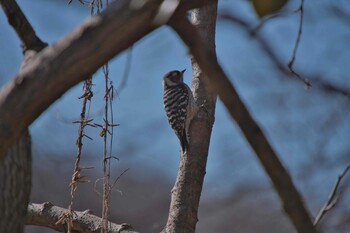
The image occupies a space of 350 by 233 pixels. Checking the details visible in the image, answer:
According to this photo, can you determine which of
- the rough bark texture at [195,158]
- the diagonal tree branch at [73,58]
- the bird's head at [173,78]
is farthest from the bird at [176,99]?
the diagonal tree branch at [73,58]

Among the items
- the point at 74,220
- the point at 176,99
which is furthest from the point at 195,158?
the point at 176,99

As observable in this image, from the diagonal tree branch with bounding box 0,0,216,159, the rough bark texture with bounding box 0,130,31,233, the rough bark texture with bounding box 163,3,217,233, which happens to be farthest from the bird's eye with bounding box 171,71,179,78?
the diagonal tree branch with bounding box 0,0,216,159

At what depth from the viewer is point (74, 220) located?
375cm

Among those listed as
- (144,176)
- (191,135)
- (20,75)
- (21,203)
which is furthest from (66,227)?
(144,176)

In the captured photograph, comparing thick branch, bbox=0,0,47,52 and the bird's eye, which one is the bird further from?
thick branch, bbox=0,0,47,52

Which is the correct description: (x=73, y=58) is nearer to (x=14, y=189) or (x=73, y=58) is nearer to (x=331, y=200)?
(x=14, y=189)

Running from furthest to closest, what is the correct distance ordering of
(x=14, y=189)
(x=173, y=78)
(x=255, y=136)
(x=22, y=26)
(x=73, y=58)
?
(x=173, y=78)
(x=22, y=26)
(x=14, y=189)
(x=73, y=58)
(x=255, y=136)

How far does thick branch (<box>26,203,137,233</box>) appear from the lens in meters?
3.72

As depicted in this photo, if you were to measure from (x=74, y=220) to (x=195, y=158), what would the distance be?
0.69 metres

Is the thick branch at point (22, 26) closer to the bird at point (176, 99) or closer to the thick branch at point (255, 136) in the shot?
the thick branch at point (255, 136)

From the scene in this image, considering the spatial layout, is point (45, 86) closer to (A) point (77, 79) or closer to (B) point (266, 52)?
(A) point (77, 79)

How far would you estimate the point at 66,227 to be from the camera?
378 cm

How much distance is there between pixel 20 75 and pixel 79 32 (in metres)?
0.18

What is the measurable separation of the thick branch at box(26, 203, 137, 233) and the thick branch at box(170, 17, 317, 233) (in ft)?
7.35
